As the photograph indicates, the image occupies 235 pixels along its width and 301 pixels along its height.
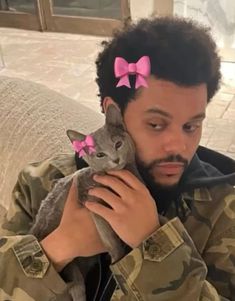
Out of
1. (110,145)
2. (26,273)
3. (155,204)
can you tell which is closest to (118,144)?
(110,145)

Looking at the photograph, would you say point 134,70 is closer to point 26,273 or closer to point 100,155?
point 100,155

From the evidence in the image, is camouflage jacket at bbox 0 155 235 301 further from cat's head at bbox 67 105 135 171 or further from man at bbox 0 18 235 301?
cat's head at bbox 67 105 135 171

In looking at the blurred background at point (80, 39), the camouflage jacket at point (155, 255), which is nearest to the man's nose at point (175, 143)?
the camouflage jacket at point (155, 255)

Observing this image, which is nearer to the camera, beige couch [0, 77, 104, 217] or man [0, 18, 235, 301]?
man [0, 18, 235, 301]

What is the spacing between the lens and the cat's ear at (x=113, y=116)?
2.56 feet

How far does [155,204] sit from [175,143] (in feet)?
0.33

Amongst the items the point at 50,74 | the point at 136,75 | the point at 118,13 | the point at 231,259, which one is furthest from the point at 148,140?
the point at 118,13

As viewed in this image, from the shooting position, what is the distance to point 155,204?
0.84 meters

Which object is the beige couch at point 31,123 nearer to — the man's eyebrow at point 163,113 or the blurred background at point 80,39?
the man's eyebrow at point 163,113

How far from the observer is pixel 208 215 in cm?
89

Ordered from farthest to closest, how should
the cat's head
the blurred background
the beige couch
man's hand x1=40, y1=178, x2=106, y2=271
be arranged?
1. the blurred background
2. the beige couch
3. man's hand x1=40, y1=178, x2=106, y2=271
4. the cat's head

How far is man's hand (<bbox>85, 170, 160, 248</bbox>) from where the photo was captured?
799mm

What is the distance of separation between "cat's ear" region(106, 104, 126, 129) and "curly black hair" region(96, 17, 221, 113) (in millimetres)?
57

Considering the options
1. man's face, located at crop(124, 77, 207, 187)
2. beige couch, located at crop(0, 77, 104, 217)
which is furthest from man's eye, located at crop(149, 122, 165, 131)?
beige couch, located at crop(0, 77, 104, 217)
